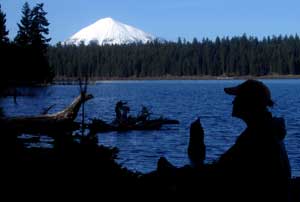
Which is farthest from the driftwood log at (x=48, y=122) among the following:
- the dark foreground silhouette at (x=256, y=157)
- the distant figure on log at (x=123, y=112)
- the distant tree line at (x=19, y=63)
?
the distant figure on log at (x=123, y=112)

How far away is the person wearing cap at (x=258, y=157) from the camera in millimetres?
4664

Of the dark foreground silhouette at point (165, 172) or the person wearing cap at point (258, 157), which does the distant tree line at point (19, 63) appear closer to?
the dark foreground silhouette at point (165, 172)

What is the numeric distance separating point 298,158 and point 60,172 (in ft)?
60.4

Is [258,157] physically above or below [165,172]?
above

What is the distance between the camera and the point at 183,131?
37.4 meters

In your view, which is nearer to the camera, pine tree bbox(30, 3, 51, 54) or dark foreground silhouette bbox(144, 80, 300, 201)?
dark foreground silhouette bbox(144, 80, 300, 201)

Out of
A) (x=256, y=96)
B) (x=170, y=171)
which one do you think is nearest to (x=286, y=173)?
(x=256, y=96)

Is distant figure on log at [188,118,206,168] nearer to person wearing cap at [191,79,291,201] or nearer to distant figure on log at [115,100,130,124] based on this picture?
person wearing cap at [191,79,291,201]

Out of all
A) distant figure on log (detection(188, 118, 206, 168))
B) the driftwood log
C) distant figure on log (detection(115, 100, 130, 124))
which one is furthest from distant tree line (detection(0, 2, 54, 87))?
distant figure on log (detection(115, 100, 130, 124))

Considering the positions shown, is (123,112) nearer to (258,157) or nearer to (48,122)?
(48,122)

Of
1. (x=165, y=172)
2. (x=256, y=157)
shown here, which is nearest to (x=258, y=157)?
(x=256, y=157)

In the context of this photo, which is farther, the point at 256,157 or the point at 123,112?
the point at 123,112

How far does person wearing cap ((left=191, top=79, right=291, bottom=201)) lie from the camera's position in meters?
4.66

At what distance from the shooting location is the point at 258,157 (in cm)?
466
